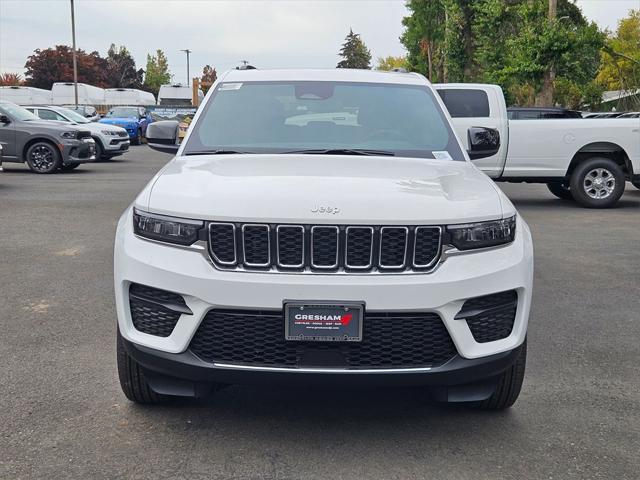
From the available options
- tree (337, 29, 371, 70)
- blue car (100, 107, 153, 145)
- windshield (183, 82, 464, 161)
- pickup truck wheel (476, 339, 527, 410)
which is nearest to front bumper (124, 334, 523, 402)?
pickup truck wheel (476, 339, 527, 410)

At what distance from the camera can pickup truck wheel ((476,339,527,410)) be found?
3836mm

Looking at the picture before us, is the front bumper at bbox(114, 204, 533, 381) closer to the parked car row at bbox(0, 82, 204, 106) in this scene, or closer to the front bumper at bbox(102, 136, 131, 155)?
the front bumper at bbox(102, 136, 131, 155)

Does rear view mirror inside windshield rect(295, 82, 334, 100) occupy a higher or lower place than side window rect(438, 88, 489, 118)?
higher

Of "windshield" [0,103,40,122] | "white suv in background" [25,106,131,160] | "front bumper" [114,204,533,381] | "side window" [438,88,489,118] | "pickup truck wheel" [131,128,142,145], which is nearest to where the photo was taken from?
"front bumper" [114,204,533,381]

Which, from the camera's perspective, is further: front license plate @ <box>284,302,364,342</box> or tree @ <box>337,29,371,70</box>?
tree @ <box>337,29,371,70</box>

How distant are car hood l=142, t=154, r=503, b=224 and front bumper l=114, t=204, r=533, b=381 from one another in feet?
0.66

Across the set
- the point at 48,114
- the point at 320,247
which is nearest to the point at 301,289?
the point at 320,247

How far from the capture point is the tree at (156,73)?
106m

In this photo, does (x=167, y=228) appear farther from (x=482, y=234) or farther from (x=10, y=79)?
(x=10, y=79)

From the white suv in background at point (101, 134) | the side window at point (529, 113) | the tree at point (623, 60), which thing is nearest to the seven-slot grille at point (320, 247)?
the side window at point (529, 113)

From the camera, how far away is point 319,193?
3529 millimetres

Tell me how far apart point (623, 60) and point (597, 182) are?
4354 centimetres

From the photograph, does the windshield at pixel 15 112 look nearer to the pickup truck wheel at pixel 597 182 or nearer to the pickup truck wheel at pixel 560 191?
the pickup truck wheel at pixel 560 191

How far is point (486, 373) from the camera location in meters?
3.51
